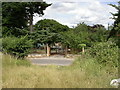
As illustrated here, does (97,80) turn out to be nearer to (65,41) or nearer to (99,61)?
(99,61)

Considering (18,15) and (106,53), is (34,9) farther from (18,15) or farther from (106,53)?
(106,53)

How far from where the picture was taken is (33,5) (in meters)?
12.6

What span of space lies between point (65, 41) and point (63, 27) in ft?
15.8

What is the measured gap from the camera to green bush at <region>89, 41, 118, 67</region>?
431cm

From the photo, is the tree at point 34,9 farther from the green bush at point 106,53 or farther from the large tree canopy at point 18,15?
the green bush at point 106,53

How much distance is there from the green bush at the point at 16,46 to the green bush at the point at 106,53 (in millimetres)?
2424

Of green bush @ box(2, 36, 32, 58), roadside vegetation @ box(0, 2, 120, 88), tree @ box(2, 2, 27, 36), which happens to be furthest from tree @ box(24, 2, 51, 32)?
green bush @ box(2, 36, 32, 58)

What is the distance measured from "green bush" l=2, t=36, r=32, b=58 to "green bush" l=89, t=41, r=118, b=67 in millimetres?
2424

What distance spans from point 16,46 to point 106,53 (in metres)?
3.11

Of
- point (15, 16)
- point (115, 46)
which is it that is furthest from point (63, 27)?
point (115, 46)

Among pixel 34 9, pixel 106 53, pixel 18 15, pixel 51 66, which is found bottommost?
pixel 51 66

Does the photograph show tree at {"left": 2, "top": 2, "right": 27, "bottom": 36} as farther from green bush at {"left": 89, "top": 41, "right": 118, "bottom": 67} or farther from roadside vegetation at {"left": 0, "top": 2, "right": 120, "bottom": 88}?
green bush at {"left": 89, "top": 41, "right": 118, "bottom": 67}

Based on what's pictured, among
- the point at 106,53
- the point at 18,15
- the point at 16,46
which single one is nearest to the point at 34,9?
the point at 18,15

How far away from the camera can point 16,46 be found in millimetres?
5879
